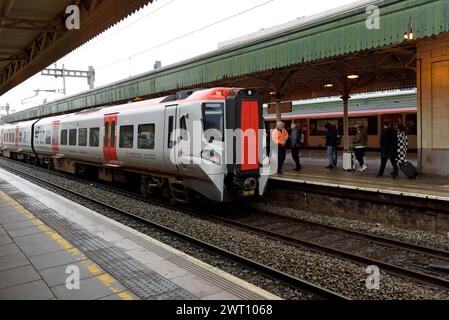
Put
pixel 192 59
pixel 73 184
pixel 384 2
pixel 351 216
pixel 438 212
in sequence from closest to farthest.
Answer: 1. pixel 438 212
2. pixel 384 2
3. pixel 351 216
4. pixel 192 59
5. pixel 73 184

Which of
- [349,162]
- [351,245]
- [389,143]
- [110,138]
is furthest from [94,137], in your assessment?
[351,245]

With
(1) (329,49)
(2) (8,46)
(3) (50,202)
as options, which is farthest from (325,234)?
(2) (8,46)

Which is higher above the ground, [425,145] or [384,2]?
[384,2]

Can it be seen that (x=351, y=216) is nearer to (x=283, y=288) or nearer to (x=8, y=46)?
(x=283, y=288)

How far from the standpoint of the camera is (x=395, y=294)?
16.6ft

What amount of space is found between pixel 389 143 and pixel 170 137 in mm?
5741

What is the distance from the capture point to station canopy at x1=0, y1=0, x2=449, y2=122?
27.1ft

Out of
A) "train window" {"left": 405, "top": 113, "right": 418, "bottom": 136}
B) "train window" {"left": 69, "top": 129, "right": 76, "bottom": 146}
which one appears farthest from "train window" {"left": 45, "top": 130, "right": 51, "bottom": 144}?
"train window" {"left": 405, "top": 113, "right": 418, "bottom": 136}

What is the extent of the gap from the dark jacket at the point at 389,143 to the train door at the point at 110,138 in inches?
318

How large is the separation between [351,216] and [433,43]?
4895 mm

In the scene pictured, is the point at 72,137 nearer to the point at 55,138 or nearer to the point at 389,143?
the point at 55,138

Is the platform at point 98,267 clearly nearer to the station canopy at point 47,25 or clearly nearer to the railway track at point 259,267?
the railway track at point 259,267

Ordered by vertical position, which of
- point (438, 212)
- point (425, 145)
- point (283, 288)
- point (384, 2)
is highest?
point (384, 2)

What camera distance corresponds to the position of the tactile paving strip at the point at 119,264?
418 centimetres
